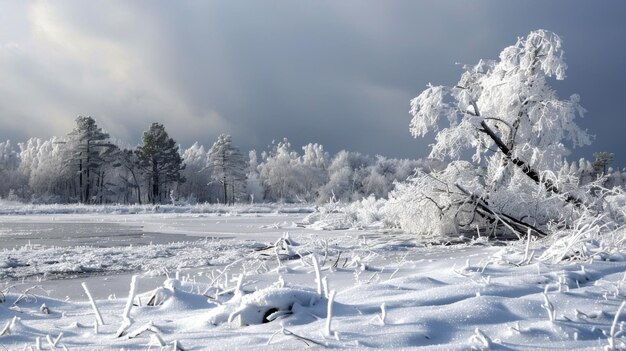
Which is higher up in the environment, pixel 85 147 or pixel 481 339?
pixel 85 147

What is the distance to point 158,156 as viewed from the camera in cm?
5894

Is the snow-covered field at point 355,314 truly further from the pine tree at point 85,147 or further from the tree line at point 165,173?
the pine tree at point 85,147

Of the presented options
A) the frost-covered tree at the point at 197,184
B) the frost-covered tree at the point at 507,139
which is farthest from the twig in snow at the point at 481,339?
the frost-covered tree at the point at 197,184

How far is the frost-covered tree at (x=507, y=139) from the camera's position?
477 inches

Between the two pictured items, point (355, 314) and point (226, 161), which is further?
point (226, 161)

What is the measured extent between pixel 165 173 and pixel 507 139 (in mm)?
51614

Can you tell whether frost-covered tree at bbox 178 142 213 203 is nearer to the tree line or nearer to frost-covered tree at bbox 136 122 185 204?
the tree line

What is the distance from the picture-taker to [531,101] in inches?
501

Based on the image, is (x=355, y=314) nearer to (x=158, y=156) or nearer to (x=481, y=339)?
(x=481, y=339)

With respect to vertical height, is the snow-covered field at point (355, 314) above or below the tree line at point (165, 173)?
below

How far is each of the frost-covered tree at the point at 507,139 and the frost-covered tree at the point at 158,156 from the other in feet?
157

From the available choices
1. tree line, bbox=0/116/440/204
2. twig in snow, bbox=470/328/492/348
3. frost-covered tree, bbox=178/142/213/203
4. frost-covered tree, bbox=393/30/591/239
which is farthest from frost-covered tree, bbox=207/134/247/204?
twig in snow, bbox=470/328/492/348

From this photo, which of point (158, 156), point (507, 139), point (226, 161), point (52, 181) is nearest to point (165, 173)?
point (158, 156)

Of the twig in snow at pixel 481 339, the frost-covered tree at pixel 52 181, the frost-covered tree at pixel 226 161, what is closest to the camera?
the twig in snow at pixel 481 339
